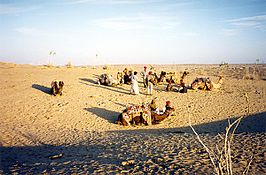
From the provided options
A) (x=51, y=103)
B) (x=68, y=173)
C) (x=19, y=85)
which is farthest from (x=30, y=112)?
(x=68, y=173)

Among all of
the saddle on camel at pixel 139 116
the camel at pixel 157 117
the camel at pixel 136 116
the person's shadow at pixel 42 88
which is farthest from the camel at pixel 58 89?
the camel at pixel 157 117

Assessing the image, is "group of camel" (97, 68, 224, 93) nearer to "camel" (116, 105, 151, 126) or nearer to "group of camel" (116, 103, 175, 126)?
"group of camel" (116, 103, 175, 126)

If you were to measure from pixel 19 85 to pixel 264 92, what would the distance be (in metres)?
18.3

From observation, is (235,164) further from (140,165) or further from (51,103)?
(51,103)

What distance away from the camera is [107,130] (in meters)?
12.3

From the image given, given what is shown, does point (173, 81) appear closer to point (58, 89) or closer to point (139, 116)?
point (58, 89)

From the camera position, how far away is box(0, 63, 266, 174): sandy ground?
23.0ft

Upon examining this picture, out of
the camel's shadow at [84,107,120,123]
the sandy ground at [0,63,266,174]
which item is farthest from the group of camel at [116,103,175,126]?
the camel's shadow at [84,107,120,123]

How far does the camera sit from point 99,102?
17.2m

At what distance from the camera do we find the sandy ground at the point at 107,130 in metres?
7.02

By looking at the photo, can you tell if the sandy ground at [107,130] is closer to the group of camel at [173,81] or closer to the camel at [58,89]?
the camel at [58,89]

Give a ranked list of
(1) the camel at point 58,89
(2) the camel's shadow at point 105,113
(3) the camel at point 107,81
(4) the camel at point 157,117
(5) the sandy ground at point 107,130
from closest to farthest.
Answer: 1. (5) the sandy ground at point 107,130
2. (4) the camel at point 157,117
3. (2) the camel's shadow at point 105,113
4. (1) the camel at point 58,89
5. (3) the camel at point 107,81

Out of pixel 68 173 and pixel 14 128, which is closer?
pixel 68 173

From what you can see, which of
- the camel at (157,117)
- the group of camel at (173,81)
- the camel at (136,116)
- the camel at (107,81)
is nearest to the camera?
the camel at (136,116)
